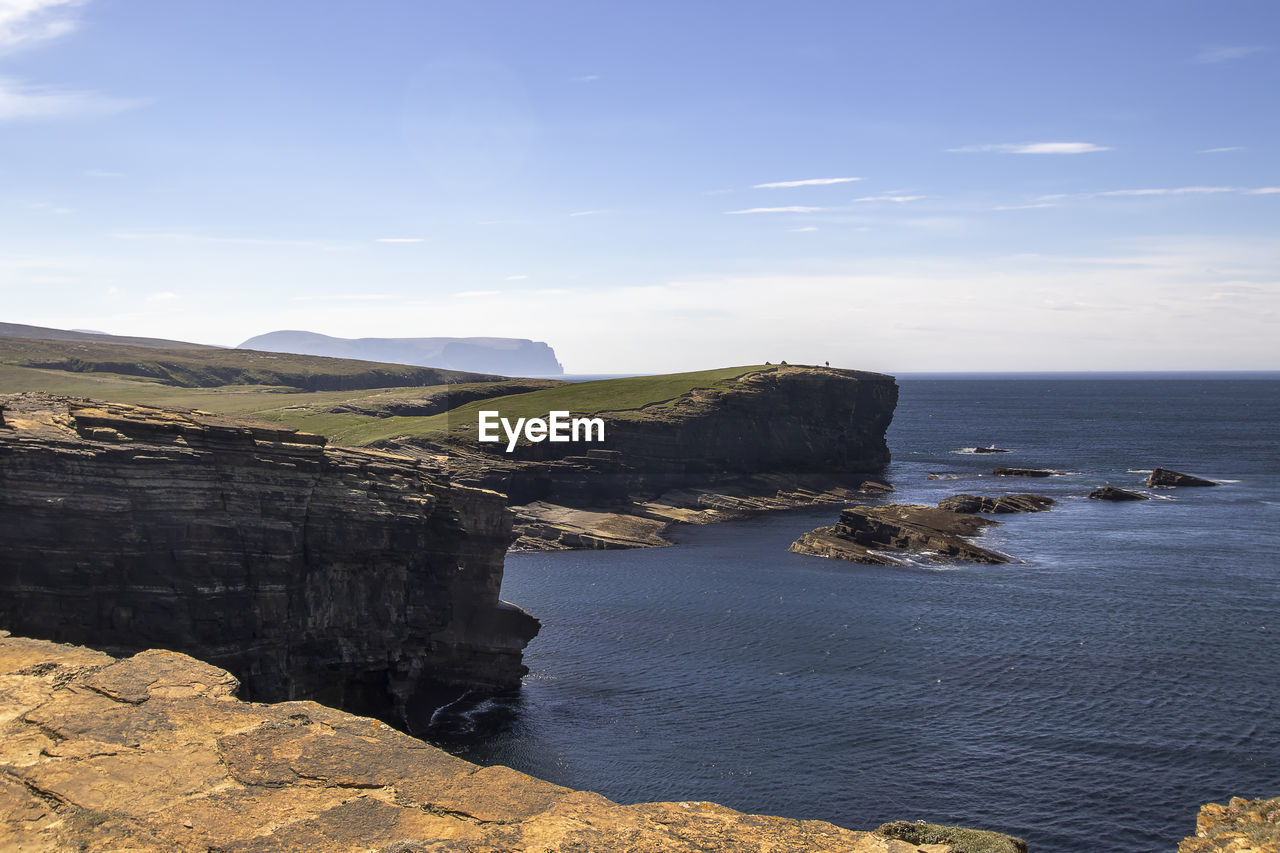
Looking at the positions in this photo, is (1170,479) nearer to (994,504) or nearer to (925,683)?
(994,504)

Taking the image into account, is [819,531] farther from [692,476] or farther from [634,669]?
[634,669]

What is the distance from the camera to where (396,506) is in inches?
1885

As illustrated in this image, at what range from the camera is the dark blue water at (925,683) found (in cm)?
3981

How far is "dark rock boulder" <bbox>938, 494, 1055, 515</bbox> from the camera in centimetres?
11375

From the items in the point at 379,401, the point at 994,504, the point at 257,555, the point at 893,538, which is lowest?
the point at 893,538

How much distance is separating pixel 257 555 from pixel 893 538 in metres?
68.5

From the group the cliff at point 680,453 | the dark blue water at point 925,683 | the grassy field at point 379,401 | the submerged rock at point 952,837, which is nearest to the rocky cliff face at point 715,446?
the cliff at point 680,453

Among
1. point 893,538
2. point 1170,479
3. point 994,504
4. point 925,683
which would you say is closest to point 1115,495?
point 1170,479

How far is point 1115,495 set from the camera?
12075cm

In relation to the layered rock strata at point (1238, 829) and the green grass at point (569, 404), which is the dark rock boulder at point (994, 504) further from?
the layered rock strata at point (1238, 829)

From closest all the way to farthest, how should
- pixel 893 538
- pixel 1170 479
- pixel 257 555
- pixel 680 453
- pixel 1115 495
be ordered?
1. pixel 257 555
2. pixel 893 538
3. pixel 1115 495
4. pixel 680 453
5. pixel 1170 479

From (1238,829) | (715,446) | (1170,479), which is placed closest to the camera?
(1238,829)

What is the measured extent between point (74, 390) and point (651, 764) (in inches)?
4873

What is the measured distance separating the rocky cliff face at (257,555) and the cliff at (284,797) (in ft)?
77.0
